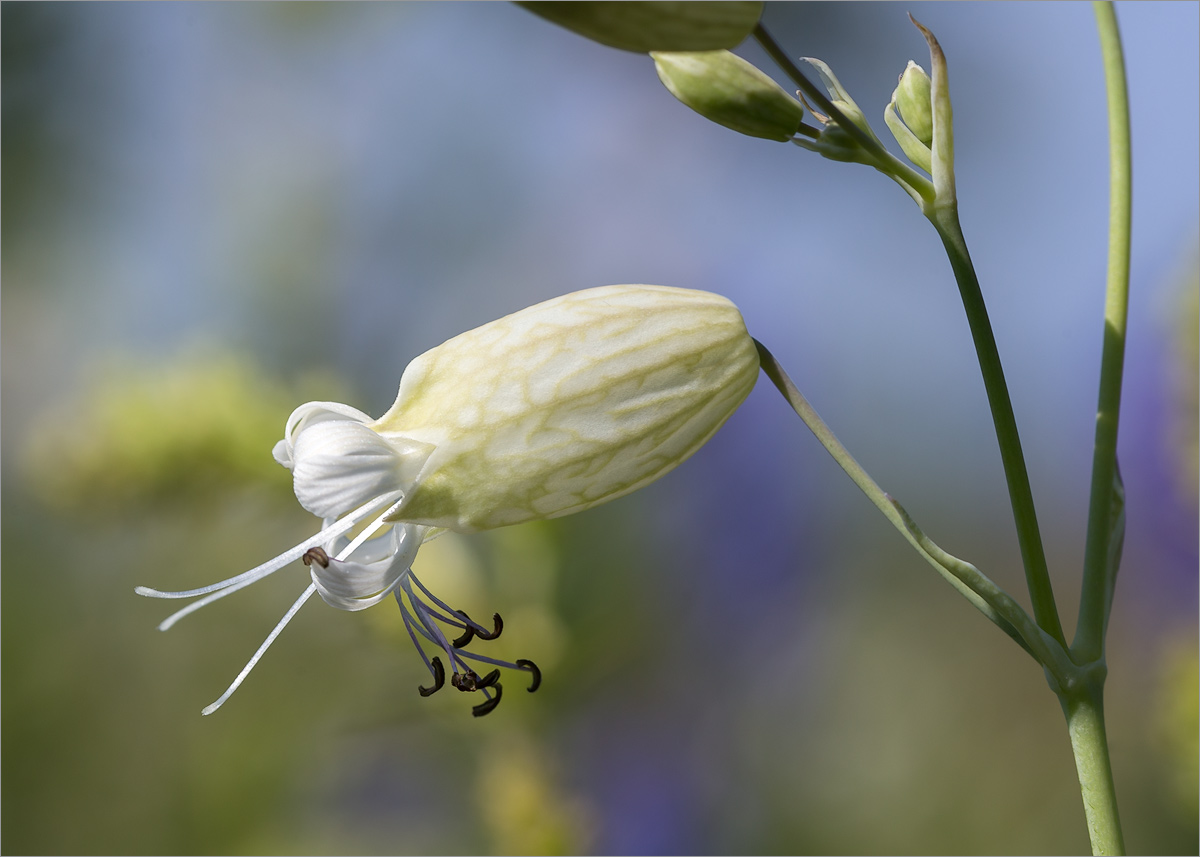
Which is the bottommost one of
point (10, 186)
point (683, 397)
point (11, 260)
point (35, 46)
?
point (11, 260)

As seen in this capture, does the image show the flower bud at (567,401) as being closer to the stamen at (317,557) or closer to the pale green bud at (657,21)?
the stamen at (317,557)

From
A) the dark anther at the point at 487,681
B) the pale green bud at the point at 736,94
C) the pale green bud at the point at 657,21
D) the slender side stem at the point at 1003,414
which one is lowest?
the dark anther at the point at 487,681

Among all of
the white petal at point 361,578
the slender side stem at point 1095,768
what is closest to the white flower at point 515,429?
the white petal at point 361,578

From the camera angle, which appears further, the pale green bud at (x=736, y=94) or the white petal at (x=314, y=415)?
the white petal at (x=314, y=415)

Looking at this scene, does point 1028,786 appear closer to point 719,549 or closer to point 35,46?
point 719,549

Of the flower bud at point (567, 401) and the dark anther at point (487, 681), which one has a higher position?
the flower bud at point (567, 401)

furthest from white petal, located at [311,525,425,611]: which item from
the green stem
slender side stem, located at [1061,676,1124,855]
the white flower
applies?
slender side stem, located at [1061,676,1124,855]

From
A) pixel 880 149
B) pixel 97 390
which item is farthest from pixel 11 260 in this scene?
pixel 880 149

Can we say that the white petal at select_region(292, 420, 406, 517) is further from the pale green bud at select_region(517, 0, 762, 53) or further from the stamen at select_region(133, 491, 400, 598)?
the pale green bud at select_region(517, 0, 762, 53)
